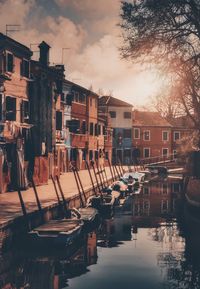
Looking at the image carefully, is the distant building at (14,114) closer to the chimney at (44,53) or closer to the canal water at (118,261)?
the chimney at (44,53)

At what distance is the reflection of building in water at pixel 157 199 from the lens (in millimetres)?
33438

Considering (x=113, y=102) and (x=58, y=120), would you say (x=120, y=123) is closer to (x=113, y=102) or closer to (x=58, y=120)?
(x=113, y=102)

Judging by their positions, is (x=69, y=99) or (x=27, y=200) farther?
(x=69, y=99)

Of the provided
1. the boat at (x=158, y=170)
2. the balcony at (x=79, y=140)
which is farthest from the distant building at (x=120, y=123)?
the balcony at (x=79, y=140)

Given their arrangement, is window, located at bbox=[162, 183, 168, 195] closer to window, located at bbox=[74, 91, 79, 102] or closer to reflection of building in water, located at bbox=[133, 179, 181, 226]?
reflection of building in water, located at bbox=[133, 179, 181, 226]

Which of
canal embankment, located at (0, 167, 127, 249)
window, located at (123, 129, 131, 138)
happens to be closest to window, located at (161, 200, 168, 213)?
canal embankment, located at (0, 167, 127, 249)

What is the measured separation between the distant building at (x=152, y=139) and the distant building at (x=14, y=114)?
48.3 metres

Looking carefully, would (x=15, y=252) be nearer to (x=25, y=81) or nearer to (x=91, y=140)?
(x=25, y=81)

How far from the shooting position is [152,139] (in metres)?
81.7

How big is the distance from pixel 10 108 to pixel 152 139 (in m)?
51.9

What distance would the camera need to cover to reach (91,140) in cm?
5800

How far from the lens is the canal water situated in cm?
1644

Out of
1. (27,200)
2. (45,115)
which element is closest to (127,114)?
(45,115)

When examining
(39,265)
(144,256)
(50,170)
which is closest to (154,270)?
(144,256)
